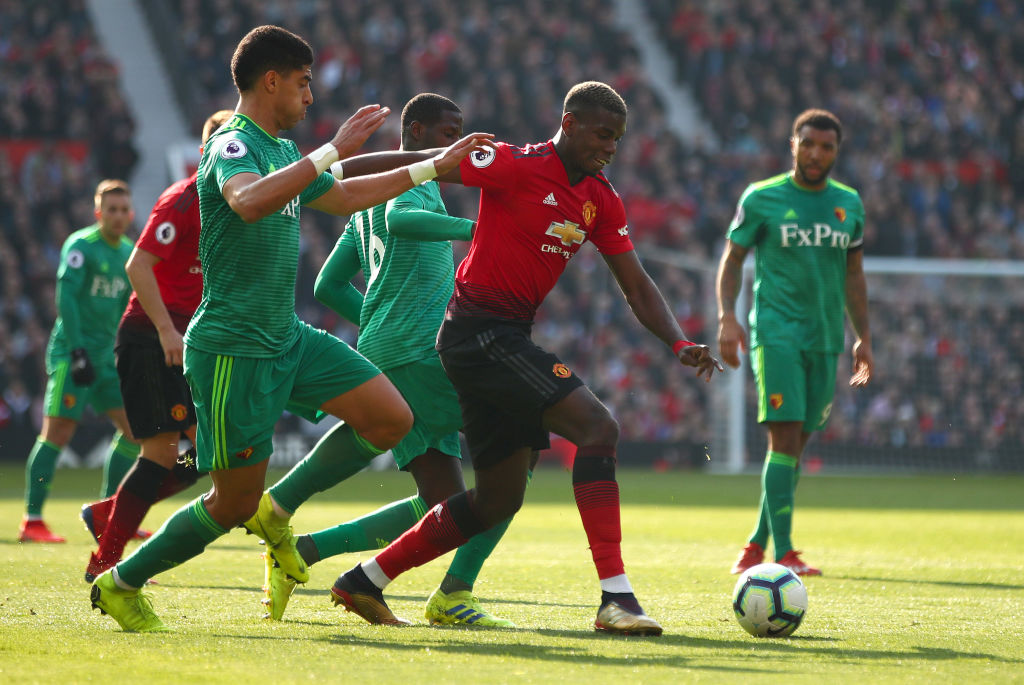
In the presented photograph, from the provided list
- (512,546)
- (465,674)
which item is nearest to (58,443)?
(512,546)

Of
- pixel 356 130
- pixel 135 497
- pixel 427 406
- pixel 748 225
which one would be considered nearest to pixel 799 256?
pixel 748 225

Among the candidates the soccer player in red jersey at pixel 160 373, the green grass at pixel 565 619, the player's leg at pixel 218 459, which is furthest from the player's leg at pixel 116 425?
the player's leg at pixel 218 459

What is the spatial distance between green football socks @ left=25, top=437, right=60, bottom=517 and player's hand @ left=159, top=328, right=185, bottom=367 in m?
3.51

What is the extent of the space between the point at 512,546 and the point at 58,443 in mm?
3488

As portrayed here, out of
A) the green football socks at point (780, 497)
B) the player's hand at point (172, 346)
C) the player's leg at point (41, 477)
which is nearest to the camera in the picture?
the player's hand at point (172, 346)

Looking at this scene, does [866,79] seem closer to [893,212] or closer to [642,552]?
[893,212]

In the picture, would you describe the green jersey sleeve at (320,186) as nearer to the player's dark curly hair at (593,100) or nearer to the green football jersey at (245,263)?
the green football jersey at (245,263)

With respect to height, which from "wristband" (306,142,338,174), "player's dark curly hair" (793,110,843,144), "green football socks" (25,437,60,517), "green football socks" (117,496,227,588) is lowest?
"green football socks" (25,437,60,517)

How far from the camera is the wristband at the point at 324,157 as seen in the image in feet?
15.7

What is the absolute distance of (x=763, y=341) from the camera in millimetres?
8203

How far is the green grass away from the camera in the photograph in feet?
14.3

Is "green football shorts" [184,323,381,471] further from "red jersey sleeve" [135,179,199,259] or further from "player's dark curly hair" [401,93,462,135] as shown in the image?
"red jersey sleeve" [135,179,199,259]

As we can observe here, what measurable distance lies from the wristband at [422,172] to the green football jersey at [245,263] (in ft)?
1.02

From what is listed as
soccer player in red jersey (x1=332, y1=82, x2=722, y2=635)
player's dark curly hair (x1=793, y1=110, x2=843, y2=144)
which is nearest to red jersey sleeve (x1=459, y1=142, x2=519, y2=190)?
soccer player in red jersey (x1=332, y1=82, x2=722, y2=635)
